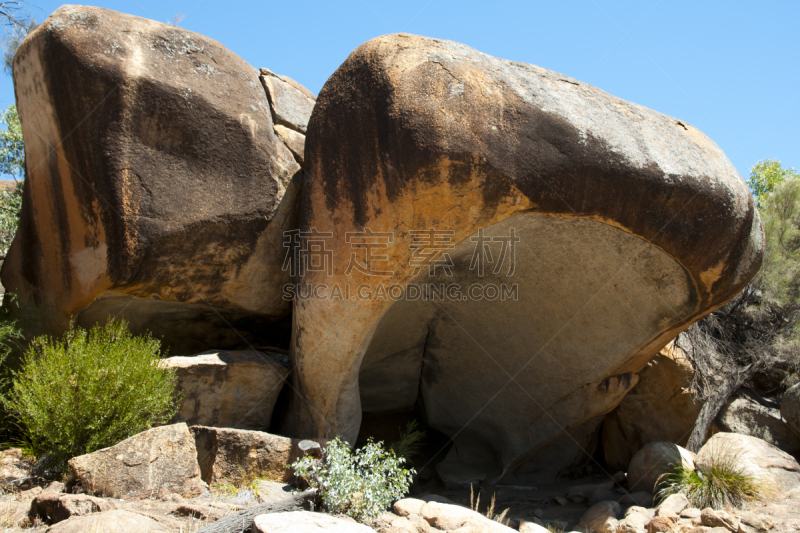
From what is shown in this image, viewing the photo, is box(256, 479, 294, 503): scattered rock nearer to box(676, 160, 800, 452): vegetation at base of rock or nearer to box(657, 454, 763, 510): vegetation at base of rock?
box(657, 454, 763, 510): vegetation at base of rock

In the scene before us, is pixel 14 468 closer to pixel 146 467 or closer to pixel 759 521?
pixel 146 467

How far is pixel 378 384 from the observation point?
620 centimetres

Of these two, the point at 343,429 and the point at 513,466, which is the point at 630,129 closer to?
the point at 343,429

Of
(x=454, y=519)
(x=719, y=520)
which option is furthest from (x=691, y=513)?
(x=454, y=519)

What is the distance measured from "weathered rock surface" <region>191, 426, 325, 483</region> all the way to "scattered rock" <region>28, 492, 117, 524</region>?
793 millimetres

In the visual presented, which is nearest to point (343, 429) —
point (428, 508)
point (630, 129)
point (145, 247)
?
point (428, 508)

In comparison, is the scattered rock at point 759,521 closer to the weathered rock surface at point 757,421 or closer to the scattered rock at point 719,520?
the scattered rock at point 719,520

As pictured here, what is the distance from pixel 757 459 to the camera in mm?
5078

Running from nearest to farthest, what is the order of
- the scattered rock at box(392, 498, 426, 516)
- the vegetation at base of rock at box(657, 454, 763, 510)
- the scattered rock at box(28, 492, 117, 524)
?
the scattered rock at box(28, 492, 117, 524), the scattered rock at box(392, 498, 426, 516), the vegetation at base of rock at box(657, 454, 763, 510)

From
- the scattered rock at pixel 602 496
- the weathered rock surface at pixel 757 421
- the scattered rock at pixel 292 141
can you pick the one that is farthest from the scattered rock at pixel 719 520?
the scattered rock at pixel 292 141

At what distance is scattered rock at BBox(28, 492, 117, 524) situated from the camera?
2.86m

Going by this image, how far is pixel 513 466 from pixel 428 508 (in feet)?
8.41

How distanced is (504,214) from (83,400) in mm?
2907

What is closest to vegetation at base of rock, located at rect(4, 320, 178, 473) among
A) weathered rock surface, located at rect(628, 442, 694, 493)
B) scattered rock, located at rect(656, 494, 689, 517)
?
scattered rock, located at rect(656, 494, 689, 517)
